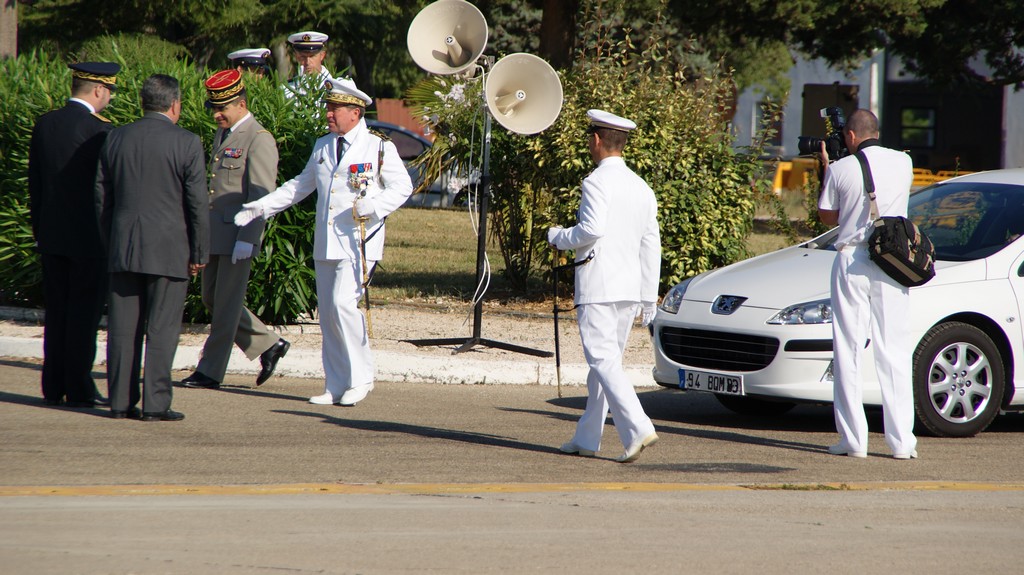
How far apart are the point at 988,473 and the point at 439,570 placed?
11.6 ft

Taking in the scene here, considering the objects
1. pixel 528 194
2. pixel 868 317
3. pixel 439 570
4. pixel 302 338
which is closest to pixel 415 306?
pixel 528 194

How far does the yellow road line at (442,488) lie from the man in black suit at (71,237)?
6.95ft

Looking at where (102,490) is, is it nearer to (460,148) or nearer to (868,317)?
(868,317)

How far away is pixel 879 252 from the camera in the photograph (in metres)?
6.87

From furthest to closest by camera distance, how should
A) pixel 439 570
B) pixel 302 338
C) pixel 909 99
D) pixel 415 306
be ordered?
1. pixel 909 99
2. pixel 415 306
3. pixel 302 338
4. pixel 439 570

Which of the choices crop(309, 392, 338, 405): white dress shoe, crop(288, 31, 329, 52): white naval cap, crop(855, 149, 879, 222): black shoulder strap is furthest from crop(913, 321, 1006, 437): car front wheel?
crop(288, 31, 329, 52): white naval cap

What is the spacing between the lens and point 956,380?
7605 mm

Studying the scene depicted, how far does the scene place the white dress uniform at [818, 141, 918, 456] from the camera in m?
6.96

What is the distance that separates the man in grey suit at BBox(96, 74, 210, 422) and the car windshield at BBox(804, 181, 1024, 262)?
13.8ft

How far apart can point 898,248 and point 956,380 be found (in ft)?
4.05

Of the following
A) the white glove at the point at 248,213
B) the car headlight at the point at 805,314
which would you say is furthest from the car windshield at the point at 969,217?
the white glove at the point at 248,213

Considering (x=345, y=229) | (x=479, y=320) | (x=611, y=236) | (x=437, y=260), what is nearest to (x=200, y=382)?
(x=345, y=229)

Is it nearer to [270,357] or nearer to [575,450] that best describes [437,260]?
[270,357]

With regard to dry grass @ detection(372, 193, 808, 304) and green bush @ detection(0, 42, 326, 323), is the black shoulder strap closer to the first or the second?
green bush @ detection(0, 42, 326, 323)
